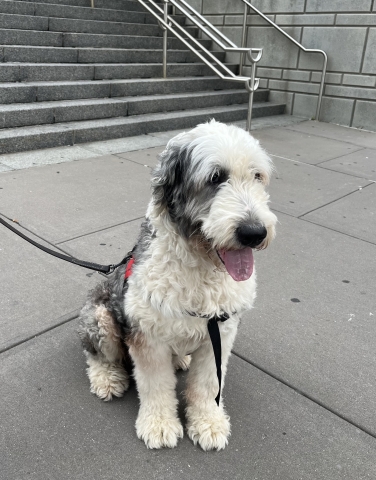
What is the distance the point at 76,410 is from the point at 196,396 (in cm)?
66

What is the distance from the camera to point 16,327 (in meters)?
2.97

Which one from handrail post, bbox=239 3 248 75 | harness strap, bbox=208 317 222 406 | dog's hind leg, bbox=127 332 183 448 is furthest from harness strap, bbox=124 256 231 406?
handrail post, bbox=239 3 248 75

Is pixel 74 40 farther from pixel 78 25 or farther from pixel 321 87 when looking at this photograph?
pixel 321 87

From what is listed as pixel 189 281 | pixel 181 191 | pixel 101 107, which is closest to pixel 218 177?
pixel 181 191

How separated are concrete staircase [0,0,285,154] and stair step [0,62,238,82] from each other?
16 mm

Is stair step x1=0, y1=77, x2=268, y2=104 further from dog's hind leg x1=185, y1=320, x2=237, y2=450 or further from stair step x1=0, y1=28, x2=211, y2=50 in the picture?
dog's hind leg x1=185, y1=320, x2=237, y2=450

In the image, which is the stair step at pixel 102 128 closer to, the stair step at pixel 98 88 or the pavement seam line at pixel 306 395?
the stair step at pixel 98 88

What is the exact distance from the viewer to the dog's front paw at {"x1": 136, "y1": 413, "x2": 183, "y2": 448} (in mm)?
2223

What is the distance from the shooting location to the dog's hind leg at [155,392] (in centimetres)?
218

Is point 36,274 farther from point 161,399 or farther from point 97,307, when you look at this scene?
point 161,399

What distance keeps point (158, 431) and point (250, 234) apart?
1.13 m

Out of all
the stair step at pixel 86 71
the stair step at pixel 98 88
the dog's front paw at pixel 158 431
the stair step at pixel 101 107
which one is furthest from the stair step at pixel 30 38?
the dog's front paw at pixel 158 431

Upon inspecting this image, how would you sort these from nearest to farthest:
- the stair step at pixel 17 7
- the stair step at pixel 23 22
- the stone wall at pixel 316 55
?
the stair step at pixel 23 22, the stair step at pixel 17 7, the stone wall at pixel 316 55

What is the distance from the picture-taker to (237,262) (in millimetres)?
1938
